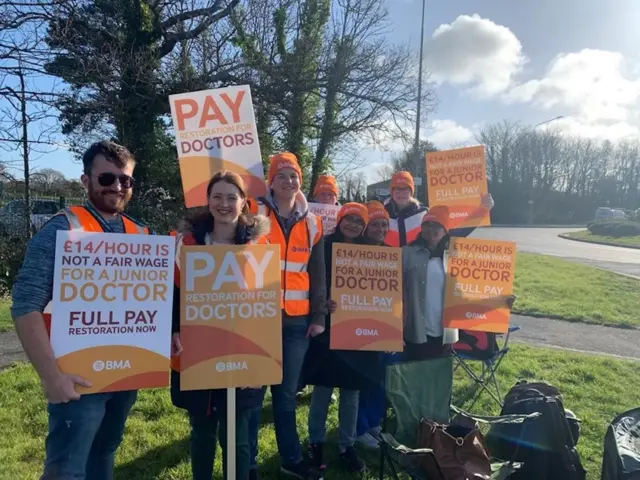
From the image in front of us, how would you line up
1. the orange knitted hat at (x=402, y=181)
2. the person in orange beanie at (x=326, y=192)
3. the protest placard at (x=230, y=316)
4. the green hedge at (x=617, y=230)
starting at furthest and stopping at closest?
the green hedge at (x=617, y=230) → the person in orange beanie at (x=326, y=192) → the orange knitted hat at (x=402, y=181) → the protest placard at (x=230, y=316)

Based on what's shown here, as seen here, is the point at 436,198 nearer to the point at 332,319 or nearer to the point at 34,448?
the point at 332,319

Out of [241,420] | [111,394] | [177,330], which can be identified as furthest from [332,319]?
[111,394]

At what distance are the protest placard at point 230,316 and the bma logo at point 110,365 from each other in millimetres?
278

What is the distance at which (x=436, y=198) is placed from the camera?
182 inches

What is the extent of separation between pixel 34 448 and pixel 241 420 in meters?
2.06

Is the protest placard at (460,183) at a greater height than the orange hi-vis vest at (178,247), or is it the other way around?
the protest placard at (460,183)

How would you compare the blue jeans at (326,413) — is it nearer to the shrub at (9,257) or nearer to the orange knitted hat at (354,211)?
the orange knitted hat at (354,211)

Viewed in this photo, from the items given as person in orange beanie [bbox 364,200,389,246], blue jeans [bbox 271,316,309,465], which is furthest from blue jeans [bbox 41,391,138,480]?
person in orange beanie [bbox 364,200,389,246]

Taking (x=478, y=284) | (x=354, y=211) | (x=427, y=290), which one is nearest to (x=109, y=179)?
(x=354, y=211)

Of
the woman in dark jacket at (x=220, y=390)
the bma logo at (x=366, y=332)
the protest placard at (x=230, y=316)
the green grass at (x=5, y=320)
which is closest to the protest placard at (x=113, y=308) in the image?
the protest placard at (x=230, y=316)

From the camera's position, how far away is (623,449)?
270 cm

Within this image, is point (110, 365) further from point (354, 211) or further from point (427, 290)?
point (427, 290)

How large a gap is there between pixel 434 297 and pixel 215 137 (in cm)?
207

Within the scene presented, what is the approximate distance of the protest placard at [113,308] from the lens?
2057mm
